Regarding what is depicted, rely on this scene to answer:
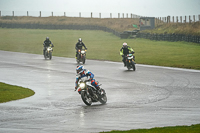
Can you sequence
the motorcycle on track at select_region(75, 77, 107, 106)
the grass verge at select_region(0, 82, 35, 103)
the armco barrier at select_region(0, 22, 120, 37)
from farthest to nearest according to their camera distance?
the armco barrier at select_region(0, 22, 120, 37)
the grass verge at select_region(0, 82, 35, 103)
the motorcycle on track at select_region(75, 77, 107, 106)

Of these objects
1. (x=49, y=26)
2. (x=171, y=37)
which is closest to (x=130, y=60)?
(x=171, y=37)

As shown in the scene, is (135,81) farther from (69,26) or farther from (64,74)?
(69,26)

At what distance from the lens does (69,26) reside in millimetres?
87688

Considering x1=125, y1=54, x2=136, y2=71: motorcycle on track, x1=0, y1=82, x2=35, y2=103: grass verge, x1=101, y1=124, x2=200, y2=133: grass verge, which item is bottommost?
x1=0, y1=82, x2=35, y2=103: grass verge

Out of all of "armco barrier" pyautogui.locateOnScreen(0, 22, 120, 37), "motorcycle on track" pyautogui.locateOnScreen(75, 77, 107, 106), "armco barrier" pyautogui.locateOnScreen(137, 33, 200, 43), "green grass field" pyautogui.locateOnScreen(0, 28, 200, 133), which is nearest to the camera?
"motorcycle on track" pyautogui.locateOnScreen(75, 77, 107, 106)

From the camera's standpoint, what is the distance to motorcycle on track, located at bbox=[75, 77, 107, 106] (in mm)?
14055

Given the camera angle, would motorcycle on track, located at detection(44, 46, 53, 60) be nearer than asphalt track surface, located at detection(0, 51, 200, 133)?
No

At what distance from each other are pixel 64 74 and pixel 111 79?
390cm

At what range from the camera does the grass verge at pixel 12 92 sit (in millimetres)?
16198

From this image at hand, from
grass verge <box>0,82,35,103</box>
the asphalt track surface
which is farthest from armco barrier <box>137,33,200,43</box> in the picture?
grass verge <box>0,82,35,103</box>

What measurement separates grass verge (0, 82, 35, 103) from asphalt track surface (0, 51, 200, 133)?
0.46 metres

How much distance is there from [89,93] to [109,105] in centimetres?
81

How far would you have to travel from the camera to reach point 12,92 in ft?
57.9

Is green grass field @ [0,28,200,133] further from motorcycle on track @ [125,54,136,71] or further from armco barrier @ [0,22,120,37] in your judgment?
motorcycle on track @ [125,54,136,71]
